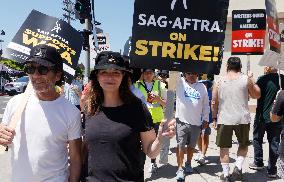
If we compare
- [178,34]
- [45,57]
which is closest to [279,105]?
[178,34]

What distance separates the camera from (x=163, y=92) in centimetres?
678

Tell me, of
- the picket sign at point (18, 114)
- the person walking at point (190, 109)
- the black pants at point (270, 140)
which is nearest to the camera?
the picket sign at point (18, 114)

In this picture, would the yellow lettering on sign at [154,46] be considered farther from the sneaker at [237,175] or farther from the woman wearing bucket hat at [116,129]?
the sneaker at [237,175]

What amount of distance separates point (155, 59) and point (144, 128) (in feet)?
3.46

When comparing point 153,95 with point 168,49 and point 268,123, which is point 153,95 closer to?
point 268,123

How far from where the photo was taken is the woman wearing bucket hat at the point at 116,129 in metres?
2.61

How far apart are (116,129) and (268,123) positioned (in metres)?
4.56

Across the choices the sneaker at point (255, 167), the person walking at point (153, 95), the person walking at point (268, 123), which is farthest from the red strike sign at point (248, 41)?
the sneaker at point (255, 167)

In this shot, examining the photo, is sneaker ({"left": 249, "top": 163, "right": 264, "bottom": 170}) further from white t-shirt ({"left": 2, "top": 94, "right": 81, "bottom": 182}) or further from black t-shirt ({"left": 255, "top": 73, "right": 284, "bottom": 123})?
white t-shirt ({"left": 2, "top": 94, "right": 81, "bottom": 182})

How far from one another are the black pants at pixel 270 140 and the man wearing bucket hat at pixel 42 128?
456cm

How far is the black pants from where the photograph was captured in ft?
20.9

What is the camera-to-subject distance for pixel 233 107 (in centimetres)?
603

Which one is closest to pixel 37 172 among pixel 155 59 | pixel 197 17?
pixel 155 59

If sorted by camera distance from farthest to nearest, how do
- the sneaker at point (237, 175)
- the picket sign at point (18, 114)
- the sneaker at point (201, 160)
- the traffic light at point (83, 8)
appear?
the traffic light at point (83, 8) → the sneaker at point (201, 160) → the sneaker at point (237, 175) → the picket sign at point (18, 114)
